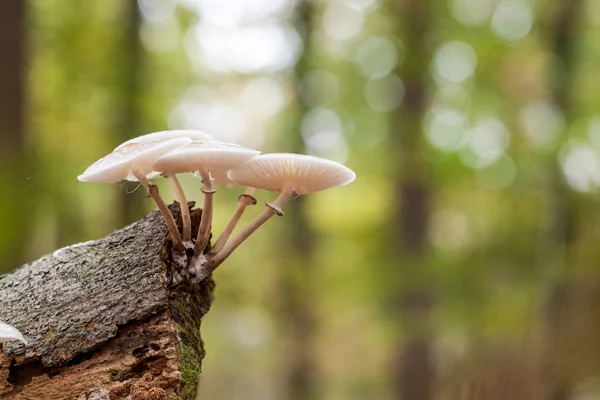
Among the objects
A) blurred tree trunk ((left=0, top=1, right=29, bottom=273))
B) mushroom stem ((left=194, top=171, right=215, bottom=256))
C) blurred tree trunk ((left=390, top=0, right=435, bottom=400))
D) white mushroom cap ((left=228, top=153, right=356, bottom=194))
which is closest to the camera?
white mushroom cap ((left=228, top=153, right=356, bottom=194))

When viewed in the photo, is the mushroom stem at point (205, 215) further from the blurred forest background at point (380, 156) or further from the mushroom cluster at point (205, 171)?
the blurred forest background at point (380, 156)

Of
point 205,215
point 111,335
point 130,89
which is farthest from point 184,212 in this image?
point 130,89

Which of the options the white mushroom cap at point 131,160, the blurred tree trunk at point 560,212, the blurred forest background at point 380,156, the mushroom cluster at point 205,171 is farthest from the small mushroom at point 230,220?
the blurred tree trunk at point 560,212

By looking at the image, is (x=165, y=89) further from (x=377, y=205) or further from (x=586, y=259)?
(x=586, y=259)

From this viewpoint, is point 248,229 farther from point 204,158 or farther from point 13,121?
point 13,121

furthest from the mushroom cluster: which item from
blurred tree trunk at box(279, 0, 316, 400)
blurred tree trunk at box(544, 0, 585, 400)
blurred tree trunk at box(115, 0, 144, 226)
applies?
blurred tree trunk at box(279, 0, 316, 400)

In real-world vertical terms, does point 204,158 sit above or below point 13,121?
below

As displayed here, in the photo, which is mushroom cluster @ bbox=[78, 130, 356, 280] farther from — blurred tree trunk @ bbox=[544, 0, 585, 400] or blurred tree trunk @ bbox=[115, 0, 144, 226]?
blurred tree trunk @ bbox=[115, 0, 144, 226]
